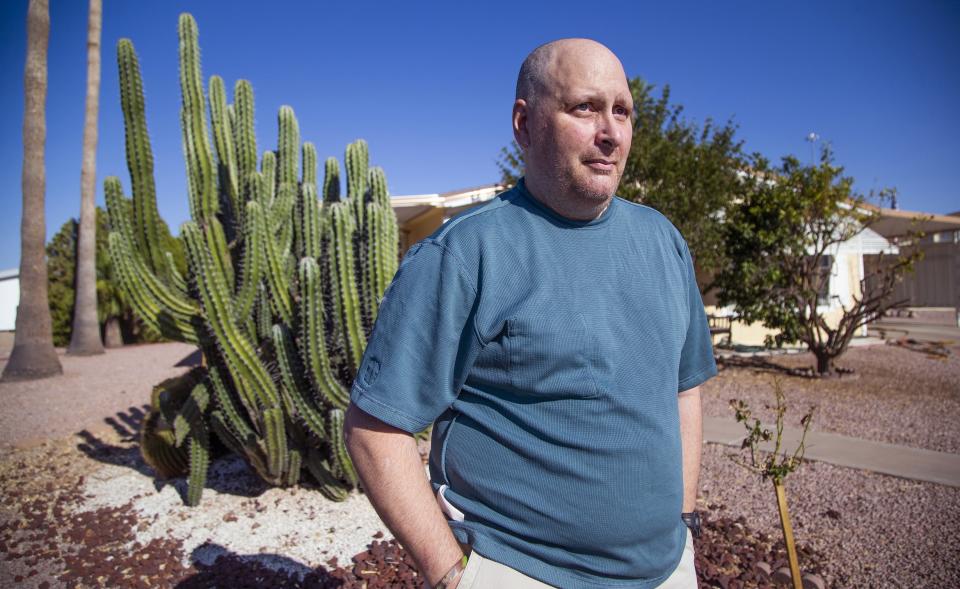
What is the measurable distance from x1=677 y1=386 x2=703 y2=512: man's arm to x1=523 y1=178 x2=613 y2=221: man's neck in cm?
69

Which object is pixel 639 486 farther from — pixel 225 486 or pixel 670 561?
pixel 225 486

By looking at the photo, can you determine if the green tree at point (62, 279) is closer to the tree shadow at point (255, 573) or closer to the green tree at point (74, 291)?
the green tree at point (74, 291)

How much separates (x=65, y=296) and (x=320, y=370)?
17.5 metres

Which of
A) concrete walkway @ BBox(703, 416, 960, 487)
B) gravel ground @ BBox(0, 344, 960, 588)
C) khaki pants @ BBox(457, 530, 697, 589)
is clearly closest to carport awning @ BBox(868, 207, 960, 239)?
gravel ground @ BBox(0, 344, 960, 588)

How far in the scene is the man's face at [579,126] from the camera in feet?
4.76

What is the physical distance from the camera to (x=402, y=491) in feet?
4.31

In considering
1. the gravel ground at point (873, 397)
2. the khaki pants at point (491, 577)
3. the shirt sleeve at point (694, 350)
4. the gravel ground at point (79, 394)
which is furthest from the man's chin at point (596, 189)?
the gravel ground at point (79, 394)

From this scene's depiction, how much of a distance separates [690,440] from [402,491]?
3.14 feet

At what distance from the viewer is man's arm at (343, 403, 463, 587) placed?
132cm

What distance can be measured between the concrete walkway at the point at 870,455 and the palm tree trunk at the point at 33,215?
1181 centimetres

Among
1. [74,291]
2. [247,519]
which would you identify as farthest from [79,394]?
[74,291]

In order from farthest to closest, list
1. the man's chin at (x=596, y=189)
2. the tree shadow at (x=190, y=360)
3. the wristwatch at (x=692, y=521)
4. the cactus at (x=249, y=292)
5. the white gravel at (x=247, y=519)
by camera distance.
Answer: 1. the tree shadow at (x=190, y=360)
2. the cactus at (x=249, y=292)
3. the white gravel at (x=247, y=519)
4. the wristwatch at (x=692, y=521)
5. the man's chin at (x=596, y=189)

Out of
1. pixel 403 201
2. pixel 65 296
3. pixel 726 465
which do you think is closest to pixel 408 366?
pixel 726 465

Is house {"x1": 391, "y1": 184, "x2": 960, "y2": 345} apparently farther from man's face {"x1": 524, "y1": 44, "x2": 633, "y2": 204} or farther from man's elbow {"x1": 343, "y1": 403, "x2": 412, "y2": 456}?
man's elbow {"x1": 343, "y1": 403, "x2": 412, "y2": 456}
